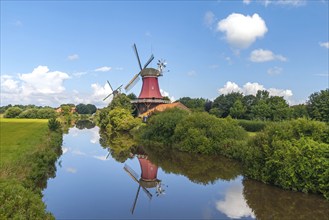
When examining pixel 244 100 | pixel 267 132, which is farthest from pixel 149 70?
pixel 267 132

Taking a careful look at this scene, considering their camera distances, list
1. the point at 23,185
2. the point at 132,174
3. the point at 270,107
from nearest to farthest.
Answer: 1. the point at 23,185
2. the point at 132,174
3. the point at 270,107

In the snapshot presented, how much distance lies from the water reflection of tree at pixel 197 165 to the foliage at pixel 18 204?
9738 mm

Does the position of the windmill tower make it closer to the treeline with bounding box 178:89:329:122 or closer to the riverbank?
the treeline with bounding box 178:89:329:122

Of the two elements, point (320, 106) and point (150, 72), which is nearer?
point (320, 106)

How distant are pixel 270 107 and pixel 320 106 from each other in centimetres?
769

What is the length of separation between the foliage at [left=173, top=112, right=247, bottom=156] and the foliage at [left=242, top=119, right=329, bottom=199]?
6.24m

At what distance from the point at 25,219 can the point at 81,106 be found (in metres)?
158

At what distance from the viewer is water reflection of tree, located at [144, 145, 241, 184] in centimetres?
1714

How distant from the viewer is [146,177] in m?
17.4

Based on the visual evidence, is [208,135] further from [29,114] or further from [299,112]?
[29,114]

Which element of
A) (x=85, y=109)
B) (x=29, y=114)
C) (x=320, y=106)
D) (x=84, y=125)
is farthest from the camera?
(x=85, y=109)

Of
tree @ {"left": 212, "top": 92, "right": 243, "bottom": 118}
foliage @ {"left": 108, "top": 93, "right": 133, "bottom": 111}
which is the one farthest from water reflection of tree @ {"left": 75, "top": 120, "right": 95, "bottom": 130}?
tree @ {"left": 212, "top": 92, "right": 243, "bottom": 118}

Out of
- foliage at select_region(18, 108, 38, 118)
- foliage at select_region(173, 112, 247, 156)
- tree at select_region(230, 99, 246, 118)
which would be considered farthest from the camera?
foliage at select_region(18, 108, 38, 118)

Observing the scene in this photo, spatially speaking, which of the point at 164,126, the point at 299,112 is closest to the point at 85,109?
the point at 299,112
